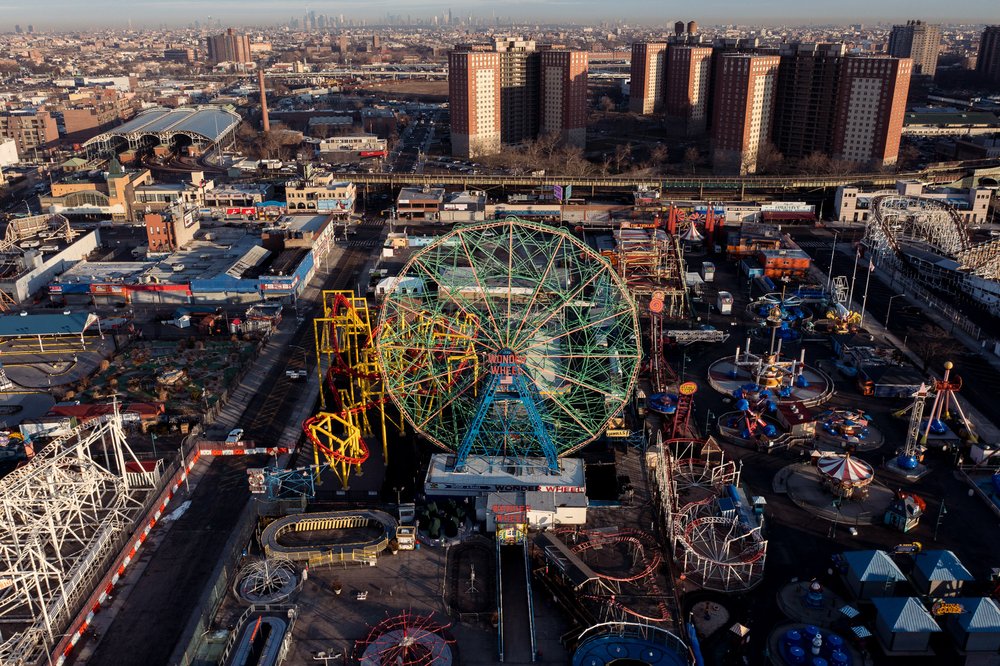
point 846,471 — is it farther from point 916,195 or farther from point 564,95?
point 564,95

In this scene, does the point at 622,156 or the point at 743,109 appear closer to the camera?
the point at 743,109

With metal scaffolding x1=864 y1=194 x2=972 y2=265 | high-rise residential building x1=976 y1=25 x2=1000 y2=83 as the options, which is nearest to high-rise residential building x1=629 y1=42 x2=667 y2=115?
high-rise residential building x1=976 y1=25 x2=1000 y2=83

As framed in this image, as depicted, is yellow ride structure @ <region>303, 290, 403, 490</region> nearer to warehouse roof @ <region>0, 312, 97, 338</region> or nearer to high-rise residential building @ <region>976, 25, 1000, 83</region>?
warehouse roof @ <region>0, 312, 97, 338</region>

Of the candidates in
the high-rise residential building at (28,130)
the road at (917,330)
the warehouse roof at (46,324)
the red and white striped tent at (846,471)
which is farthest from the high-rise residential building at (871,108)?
the high-rise residential building at (28,130)

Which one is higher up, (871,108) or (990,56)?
(990,56)

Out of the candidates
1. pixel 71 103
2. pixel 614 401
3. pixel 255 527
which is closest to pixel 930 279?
pixel 614 401

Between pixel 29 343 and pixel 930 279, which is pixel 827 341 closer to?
pixel 930 279

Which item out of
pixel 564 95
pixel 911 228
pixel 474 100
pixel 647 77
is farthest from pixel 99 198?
pixel 647 77
